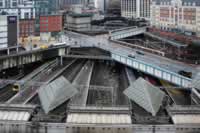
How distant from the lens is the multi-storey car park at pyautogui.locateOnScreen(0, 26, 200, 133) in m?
29.2

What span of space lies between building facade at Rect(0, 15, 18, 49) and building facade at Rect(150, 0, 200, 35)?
133ft

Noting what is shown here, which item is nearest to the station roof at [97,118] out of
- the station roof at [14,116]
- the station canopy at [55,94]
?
the station canopy at [55,94]

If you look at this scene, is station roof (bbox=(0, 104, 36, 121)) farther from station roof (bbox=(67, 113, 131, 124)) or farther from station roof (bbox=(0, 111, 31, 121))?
station roof (bbox=(67, 113, 131, 124))

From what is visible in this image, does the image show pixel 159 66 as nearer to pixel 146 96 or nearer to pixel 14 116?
pixel 146 96

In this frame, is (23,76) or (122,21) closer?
(23,76)

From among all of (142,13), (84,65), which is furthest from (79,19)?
(84,65)

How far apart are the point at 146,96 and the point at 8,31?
34283mm

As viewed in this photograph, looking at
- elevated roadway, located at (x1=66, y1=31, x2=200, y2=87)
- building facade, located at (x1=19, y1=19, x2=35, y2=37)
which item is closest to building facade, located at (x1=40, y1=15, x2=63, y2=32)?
building facade, located at (x1=19, y1=19, x2=35, y2=37)

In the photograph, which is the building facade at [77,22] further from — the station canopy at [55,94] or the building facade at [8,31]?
the station canopy at [55,94]

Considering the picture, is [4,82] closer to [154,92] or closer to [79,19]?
[154,92]

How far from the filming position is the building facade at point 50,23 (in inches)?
3076

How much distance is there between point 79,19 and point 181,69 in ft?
180

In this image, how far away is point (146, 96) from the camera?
33.0 meters

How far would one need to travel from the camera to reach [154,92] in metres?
34.0
